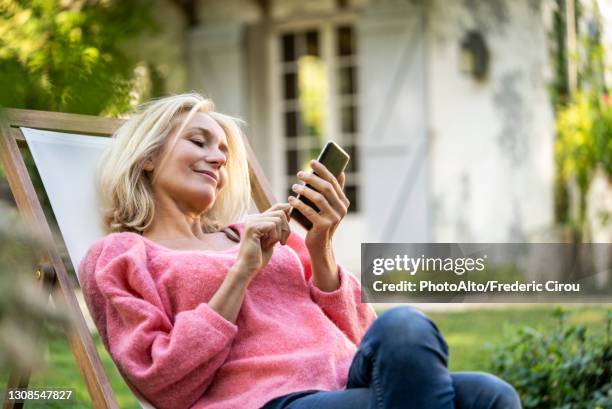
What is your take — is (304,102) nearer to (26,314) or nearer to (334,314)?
(334,314)

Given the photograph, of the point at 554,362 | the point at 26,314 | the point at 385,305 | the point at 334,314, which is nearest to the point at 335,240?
the point at 385,305

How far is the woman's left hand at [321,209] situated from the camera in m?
1.99

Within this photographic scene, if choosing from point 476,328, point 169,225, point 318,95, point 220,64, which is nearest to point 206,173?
point 169,225

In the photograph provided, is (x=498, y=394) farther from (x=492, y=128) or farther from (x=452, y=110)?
(x=492, y=128)

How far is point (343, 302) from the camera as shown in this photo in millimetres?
2162

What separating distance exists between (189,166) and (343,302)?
0.49 m

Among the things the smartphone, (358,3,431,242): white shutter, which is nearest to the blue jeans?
the smartphone

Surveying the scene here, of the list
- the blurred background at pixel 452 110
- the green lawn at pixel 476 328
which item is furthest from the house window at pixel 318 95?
the green lawn at pixel 476 328

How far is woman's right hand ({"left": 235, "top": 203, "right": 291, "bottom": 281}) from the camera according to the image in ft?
6.23

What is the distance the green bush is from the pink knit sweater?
0.96 m

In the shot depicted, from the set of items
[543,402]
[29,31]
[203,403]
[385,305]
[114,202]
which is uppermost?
[29,31]

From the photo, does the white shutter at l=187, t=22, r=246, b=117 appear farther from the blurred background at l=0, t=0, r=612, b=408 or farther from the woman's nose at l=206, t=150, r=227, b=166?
the woman's nose at l=206, t=150, r=227, b=166

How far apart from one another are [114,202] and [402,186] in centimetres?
548

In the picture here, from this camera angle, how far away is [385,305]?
21.7 ft
